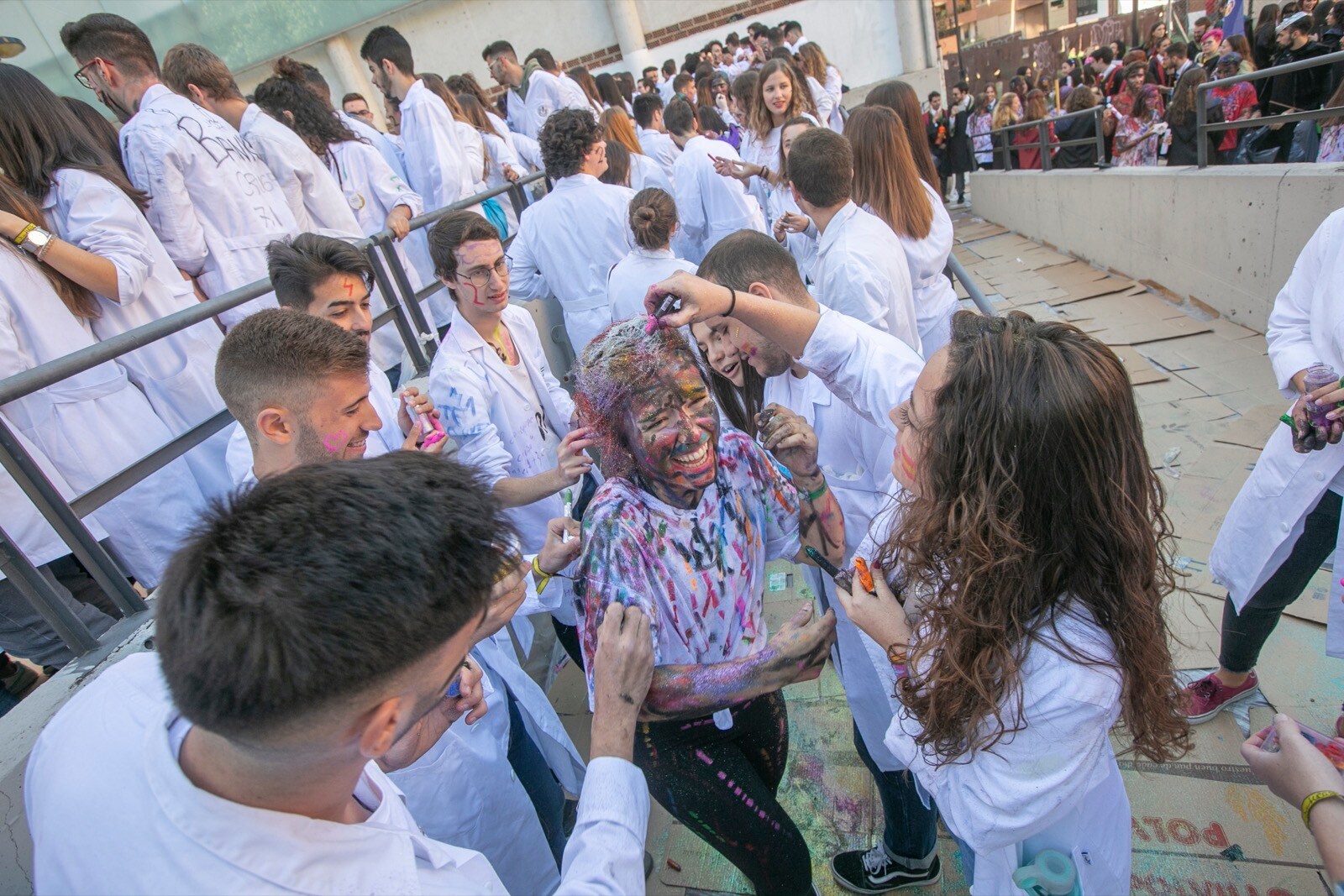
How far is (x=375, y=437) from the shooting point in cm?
242

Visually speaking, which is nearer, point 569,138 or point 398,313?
point 398,313

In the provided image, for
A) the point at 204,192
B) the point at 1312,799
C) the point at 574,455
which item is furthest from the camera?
the point at 204,192

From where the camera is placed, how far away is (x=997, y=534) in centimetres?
126

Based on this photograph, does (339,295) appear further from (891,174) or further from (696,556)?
(891,174)

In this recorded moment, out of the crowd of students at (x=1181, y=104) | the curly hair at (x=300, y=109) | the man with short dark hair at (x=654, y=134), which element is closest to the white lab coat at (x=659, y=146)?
the man with short dark hair at (x=654, y=134)

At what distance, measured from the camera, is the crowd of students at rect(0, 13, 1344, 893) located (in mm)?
920

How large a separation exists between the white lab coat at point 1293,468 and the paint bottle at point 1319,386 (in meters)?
0.14

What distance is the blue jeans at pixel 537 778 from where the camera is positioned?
7.57 feet

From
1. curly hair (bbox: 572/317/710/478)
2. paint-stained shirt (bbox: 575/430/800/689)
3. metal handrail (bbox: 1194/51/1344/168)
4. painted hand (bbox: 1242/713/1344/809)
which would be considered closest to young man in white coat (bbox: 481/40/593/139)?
metal handrail (bbox: 1194/51/1344/168)

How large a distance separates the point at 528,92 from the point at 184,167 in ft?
17.3

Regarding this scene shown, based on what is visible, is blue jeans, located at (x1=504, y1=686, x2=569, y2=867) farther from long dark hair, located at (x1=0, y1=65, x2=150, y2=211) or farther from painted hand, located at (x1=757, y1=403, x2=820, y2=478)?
long dark hair, located at (x1=0, y1=65, x2=150, y2=211)

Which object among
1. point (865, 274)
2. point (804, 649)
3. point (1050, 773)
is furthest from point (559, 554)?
point (865, 274)

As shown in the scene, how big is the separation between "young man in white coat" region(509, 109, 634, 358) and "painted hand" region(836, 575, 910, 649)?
122 inches

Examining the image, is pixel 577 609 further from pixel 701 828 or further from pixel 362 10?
pixel 362 10
